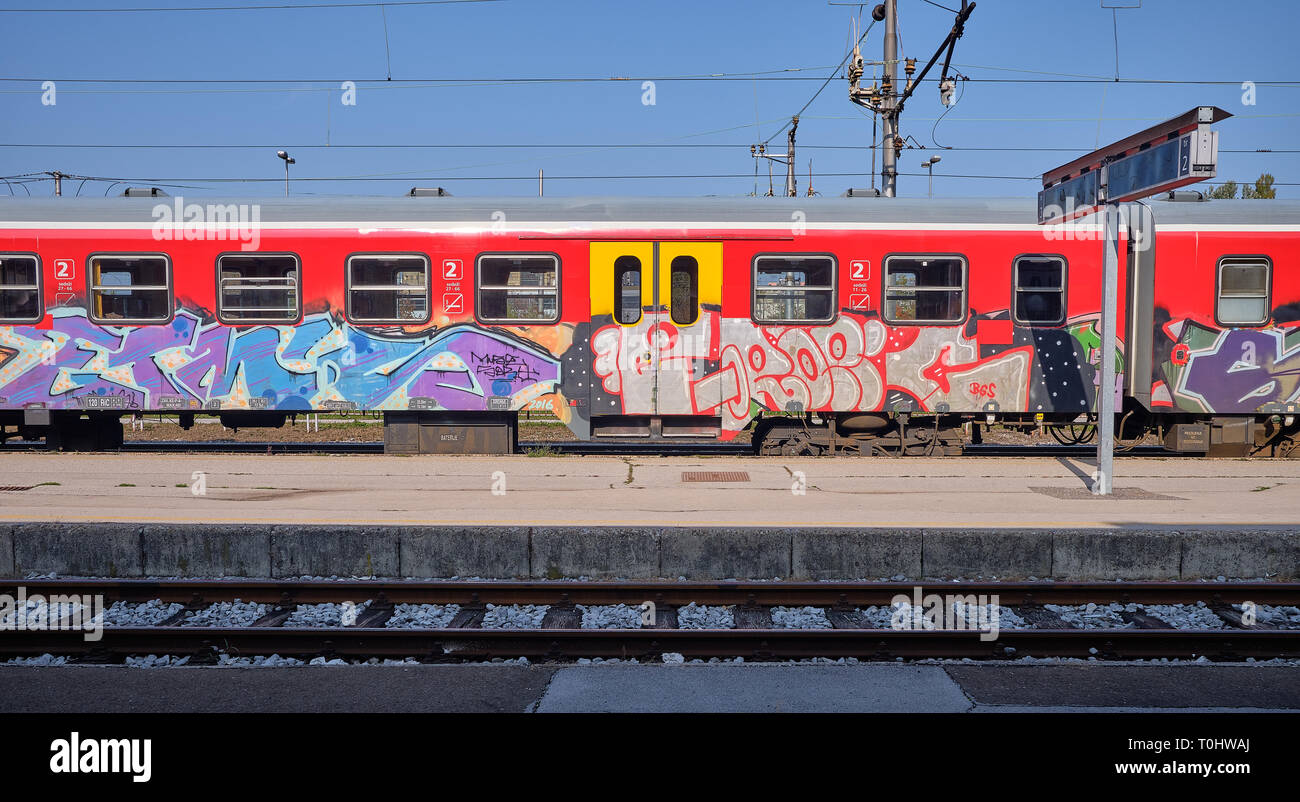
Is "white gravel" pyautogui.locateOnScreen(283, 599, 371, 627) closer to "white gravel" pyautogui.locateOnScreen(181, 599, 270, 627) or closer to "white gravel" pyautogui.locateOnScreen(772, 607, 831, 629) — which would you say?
"white gravel" pyautogui.locateOnScreen(181, 599, 270, 627)

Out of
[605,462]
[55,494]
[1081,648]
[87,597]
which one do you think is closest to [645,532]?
[1081,648]

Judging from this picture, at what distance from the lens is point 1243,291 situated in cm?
1209

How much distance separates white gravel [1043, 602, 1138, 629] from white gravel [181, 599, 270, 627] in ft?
19.0

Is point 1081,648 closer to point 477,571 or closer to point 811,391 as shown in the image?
point 477,571

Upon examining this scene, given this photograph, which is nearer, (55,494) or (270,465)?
(55,494)

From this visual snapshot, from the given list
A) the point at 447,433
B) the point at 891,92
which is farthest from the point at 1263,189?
the point at 447,433

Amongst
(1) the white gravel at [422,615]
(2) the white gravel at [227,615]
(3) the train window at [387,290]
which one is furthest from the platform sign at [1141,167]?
(2) the white gravel at [227,615]

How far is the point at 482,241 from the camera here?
1202 cm

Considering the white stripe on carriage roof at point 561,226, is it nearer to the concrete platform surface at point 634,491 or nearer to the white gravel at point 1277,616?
the concrete platform surface at point 634,491

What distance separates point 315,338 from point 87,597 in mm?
6201

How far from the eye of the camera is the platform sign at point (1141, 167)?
26.3 ft

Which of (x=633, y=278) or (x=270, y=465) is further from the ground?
(x=633, y=278)

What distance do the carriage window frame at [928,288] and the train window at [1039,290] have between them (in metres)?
0.67

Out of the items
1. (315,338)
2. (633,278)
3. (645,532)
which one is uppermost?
(633,278)
